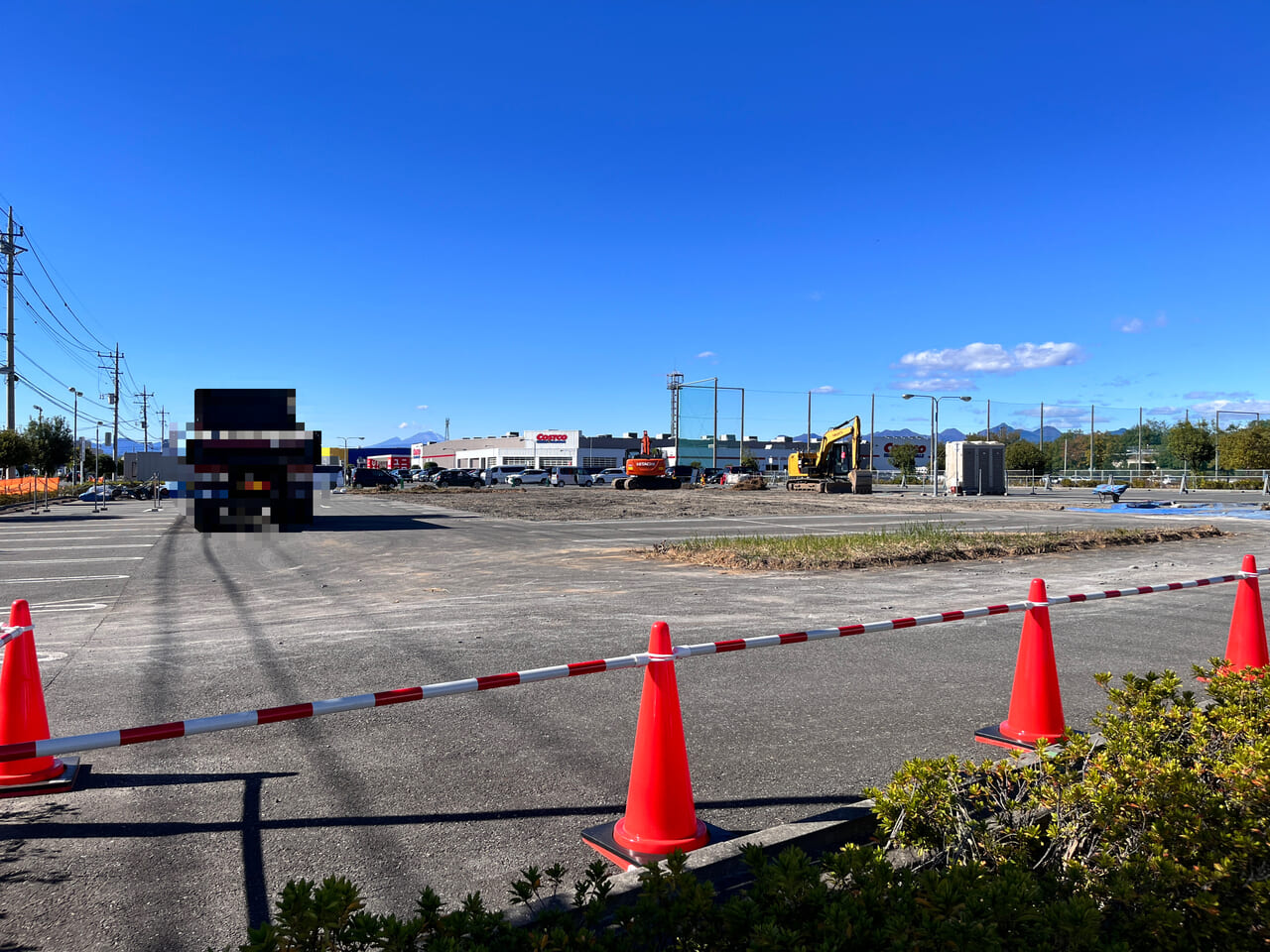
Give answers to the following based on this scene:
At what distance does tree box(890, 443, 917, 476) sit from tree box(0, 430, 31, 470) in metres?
89.5

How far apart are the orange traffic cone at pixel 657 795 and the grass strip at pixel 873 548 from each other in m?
10.5

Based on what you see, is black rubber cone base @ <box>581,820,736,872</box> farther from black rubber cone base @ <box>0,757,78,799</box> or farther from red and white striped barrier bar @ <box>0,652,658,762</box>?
black rubber cone base @ <box>0,757,78,799</box>

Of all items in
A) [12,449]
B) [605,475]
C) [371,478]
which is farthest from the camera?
[605,475]

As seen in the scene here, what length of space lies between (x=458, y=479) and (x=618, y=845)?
6422cm

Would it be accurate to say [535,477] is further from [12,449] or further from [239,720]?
[239,720]

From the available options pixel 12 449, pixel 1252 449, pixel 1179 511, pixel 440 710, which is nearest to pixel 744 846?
pixel 440 710

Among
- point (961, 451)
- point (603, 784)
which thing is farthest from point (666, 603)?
point (961, 451)

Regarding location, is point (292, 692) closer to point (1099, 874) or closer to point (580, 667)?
point (580, 667)

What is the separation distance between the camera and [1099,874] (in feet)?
10.5

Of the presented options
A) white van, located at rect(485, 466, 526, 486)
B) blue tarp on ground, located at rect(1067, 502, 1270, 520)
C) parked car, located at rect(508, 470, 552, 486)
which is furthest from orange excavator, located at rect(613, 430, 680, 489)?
blue tarp on ground, located at rect(1067, 502, 1270, 520)

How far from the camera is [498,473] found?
75.2m

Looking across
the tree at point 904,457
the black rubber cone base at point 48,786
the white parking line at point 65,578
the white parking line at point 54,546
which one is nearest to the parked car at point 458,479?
the white parking line at point 54,546

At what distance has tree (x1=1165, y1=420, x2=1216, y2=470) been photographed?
79688mm

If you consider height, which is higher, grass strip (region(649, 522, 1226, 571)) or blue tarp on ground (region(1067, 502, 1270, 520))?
blue tarp on ground (region(1067, 502, 1270, 520))
